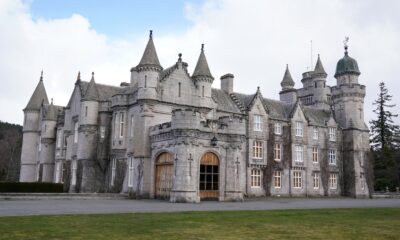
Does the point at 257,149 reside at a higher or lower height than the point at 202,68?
lower

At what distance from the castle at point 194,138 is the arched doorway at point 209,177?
0.24ft

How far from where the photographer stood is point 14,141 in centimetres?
8550

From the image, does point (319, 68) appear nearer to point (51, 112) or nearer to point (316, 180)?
point (316, 180)

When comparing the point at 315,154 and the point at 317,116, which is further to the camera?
the point at 317,116

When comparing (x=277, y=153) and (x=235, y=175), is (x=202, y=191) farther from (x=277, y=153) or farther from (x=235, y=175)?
(x=277, y=153)

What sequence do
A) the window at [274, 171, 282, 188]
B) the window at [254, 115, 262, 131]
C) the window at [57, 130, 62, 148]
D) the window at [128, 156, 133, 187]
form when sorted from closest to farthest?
the window at [128, 156, 133, 187], the window at [254, 115, 262, 131], the window at [274, 171, 282, 188], the window at [57, 130, 62, 148]

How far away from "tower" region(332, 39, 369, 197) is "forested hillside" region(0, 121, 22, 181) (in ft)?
171

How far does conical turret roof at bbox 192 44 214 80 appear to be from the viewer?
38844 mm

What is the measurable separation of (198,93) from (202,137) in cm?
810

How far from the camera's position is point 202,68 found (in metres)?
39.1

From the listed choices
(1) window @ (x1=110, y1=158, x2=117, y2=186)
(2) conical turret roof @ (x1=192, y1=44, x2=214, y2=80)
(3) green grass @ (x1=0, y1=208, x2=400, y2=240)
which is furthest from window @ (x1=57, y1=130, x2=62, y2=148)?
(3) green grass @ (x1=0, y1=208, x2=400, y2=240)

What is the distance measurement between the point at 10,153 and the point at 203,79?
183 ft

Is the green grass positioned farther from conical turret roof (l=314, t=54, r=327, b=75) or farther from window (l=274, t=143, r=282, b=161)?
conical turret roof (l=314, t=54, r=327, b=75)

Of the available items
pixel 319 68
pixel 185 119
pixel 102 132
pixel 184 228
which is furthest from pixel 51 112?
pixel 184 228
